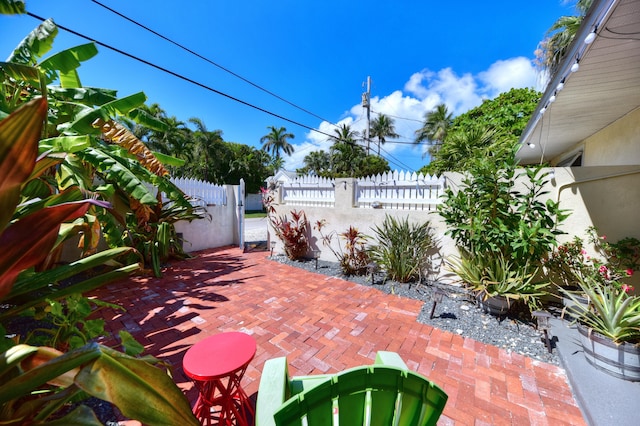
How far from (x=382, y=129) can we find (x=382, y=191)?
29.9 metres

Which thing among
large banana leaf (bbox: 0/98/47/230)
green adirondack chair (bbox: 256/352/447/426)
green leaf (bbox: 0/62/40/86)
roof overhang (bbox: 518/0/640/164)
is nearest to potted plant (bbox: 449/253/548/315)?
roof overhang (bbox: 518/0/640/164)

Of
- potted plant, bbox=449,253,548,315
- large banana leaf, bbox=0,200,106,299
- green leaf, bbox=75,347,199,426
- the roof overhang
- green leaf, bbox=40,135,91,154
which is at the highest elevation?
the roof overhang

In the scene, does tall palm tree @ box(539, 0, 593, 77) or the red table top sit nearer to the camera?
the red table top

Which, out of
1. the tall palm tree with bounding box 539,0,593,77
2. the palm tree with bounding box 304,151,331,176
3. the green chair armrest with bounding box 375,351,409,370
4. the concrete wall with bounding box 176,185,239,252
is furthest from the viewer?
the palm tree with bounding box 304,151,331,176

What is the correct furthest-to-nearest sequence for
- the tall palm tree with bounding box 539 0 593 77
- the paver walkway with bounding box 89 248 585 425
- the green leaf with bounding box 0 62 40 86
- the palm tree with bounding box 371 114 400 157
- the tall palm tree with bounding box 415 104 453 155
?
the palm tree with bounding box 371 114 400 157
the tall palm tree with bounding box 415 104 453 155
the tall palm tree with bounding box 539 0 593 77
the green leaf with bounding box 0 62 40 86
the paver walkway with bounding box 89 248 585 425

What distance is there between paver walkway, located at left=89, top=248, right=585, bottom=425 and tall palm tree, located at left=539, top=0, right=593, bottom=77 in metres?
13.0

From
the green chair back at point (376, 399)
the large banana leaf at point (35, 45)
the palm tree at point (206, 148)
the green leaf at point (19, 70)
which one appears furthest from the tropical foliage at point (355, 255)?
the palm tree at point (206, 148)

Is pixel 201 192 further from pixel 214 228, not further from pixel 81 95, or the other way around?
pixel 81 95

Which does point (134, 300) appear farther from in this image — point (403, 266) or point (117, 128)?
point (403, 266)

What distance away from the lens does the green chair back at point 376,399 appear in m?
0.99

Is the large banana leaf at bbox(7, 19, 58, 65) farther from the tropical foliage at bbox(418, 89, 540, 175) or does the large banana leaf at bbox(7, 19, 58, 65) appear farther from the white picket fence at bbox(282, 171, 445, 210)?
the tropical foliage at bbox(418, 89, 540, 175)

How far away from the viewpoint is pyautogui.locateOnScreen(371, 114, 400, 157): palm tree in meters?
32.4

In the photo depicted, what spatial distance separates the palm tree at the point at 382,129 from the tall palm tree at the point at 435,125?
6317 millimetres

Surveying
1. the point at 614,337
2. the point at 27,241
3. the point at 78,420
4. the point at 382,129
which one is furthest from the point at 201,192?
the point at 382,129
